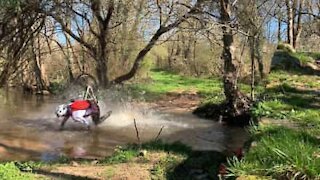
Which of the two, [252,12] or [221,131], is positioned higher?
[252,12]

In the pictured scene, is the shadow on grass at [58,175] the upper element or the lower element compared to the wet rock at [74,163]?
upper

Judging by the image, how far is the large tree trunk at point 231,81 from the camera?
60.8ft

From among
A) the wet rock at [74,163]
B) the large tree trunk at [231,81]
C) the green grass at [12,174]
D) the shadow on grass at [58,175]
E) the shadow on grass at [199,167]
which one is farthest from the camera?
the large tree trunk at [231,81]

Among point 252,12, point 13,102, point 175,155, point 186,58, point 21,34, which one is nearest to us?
point 175,155

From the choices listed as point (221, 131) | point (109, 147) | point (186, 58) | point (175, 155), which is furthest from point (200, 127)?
point (186, 58)

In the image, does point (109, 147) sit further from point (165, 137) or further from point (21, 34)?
point (21, 34)

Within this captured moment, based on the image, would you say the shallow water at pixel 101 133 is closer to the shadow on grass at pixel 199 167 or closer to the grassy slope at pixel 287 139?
the shadow on grass at pixel 199 167

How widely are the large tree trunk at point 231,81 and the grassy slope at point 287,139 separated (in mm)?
4348

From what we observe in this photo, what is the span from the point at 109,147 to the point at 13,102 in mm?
15279

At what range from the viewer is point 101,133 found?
60.0ft

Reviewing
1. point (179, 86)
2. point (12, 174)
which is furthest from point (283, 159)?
point (179, 86)

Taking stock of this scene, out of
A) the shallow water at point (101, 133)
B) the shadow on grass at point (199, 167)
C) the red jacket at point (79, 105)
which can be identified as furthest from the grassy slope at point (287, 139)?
the red jacket at point (79, 105)

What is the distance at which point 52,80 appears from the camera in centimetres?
3712

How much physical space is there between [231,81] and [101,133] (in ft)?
16.7
